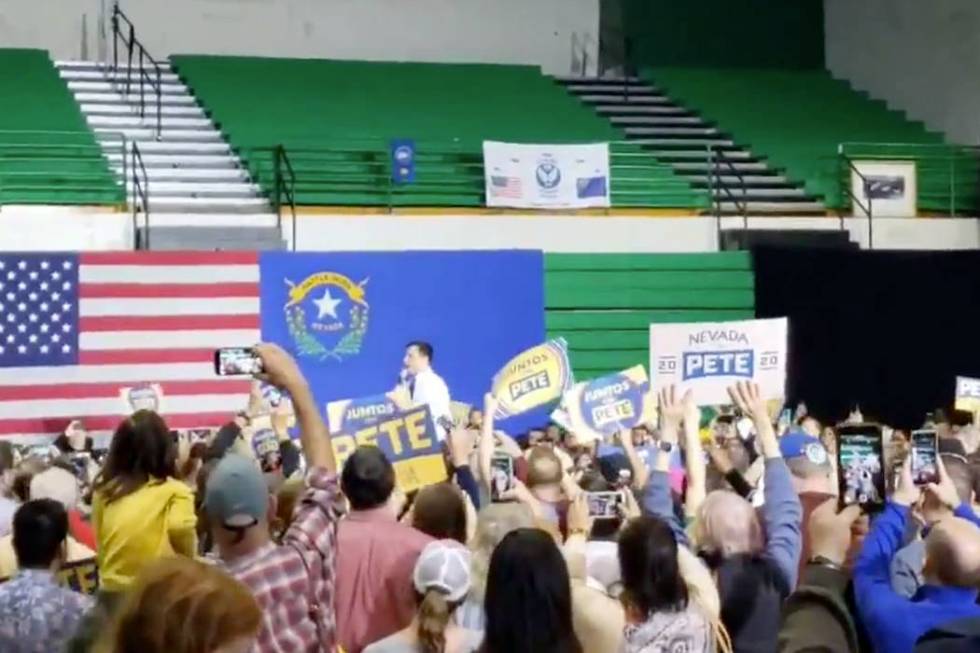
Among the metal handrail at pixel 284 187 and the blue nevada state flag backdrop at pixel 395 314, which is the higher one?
the metal handrail at pixel 284 187

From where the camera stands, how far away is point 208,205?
700 inches

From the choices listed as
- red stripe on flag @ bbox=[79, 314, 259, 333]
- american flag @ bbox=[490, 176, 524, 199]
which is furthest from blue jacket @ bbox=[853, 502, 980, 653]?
american flag @ bbox=[490, 176, 524, 199]

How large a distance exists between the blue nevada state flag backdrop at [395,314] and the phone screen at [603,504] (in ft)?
31.3

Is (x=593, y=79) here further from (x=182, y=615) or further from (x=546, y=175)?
(x=182, y=615)

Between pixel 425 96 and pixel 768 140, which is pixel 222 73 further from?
pixel 768 140

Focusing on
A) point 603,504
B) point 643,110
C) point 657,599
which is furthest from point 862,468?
point 643,110

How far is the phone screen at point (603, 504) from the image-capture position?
592cm

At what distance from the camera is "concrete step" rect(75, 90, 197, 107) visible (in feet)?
66.3

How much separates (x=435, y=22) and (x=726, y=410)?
387 inches

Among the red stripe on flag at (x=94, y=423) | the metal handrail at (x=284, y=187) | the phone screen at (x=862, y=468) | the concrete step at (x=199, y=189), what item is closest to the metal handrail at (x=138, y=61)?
the concrete step at (x=199, y=189)

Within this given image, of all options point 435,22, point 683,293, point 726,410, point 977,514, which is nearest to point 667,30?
point 435,22

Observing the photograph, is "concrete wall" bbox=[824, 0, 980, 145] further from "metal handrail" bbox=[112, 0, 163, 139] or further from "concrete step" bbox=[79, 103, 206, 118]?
"metal handrail" bbox=[112, 0, 163, 139]

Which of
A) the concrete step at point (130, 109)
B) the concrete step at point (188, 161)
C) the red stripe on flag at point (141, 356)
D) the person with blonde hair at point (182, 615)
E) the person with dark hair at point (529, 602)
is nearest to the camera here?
the person with blonde hair at point (182, 615)

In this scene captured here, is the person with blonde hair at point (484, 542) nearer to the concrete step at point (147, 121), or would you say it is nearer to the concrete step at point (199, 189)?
the concrete step at point (199, 189)
